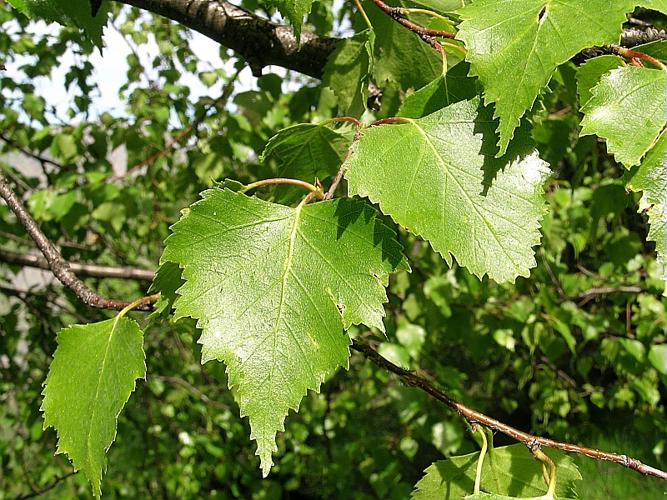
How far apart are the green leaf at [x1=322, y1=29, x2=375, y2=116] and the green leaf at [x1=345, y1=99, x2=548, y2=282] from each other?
0.80 ft

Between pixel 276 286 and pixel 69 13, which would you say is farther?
pixel 69 13

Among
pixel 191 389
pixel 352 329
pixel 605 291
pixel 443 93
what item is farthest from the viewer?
pixel 191 389

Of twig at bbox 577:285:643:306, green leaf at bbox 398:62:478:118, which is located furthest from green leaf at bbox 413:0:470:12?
twig at bbox 577:285:643:306

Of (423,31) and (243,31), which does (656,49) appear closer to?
(423,31)

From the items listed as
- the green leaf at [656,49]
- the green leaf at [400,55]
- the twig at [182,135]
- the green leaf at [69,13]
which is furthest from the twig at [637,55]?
the twig at [182,135]

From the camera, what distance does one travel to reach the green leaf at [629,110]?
59 cm

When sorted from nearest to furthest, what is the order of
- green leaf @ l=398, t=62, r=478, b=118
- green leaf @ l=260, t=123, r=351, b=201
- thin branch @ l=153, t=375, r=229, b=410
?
green leaf @ l=398, t=62, r=478, b=118
green leaf @ l=260, t=123, r=351, b=201
thin branch @ l=153, t=375, r=229, b=410

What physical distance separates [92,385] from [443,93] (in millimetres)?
471

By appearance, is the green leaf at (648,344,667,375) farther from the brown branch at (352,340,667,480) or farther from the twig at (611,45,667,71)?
the twig at (611,45,667,71)

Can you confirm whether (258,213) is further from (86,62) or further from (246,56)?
(86,62)

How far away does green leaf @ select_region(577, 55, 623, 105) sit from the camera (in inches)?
24.5

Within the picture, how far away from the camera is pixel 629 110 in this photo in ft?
1.96

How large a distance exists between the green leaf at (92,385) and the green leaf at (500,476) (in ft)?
1.05

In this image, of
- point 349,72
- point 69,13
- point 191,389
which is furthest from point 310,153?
point 191,389
